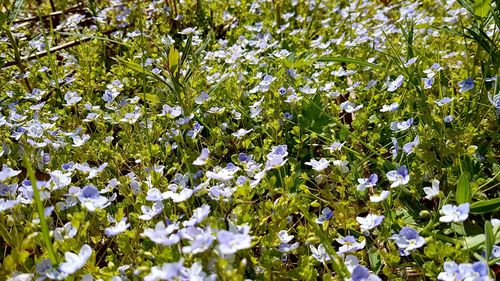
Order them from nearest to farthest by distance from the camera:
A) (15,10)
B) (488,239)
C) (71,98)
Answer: (488,239) < (71,98) < (15,10)

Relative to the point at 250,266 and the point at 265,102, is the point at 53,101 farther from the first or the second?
the point at 250,266

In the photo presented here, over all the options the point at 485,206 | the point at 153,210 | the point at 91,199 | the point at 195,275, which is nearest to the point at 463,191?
the point at 485,206

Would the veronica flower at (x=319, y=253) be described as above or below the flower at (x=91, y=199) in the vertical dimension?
below

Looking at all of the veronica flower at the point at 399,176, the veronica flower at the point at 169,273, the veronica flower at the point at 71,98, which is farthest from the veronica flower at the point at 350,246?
the veronica flower at the point at 71,98

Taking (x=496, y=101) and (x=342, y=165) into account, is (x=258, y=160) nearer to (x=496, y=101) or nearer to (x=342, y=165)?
(x=342, y=165)

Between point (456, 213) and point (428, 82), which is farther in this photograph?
point (428, 82)

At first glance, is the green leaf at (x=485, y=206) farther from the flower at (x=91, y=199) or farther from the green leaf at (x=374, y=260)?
the flower at (x=91, y=199)
